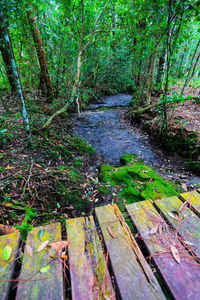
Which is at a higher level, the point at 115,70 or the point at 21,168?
the point at 115,70

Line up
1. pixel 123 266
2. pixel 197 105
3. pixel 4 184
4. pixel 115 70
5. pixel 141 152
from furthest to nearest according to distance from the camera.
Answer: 1. pixel 115 70
2. pixel 197 105
3. pixel 141 152
4. pixel 4 184
5. pixel 123 266

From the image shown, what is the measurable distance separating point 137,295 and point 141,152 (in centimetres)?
471

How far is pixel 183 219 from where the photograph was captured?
4.58 ft

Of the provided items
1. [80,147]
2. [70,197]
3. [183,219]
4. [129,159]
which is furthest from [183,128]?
[70,197]

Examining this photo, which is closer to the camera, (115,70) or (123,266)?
(123,266)

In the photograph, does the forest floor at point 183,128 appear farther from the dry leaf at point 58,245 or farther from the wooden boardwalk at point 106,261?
the dry leaf at point 58,245

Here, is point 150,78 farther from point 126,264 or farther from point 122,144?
point 126,264

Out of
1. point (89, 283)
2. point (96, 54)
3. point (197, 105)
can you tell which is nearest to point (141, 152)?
point (197, 105)

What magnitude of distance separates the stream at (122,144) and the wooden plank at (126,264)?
117 inches

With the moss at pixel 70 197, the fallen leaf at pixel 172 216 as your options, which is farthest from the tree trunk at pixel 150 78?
the fallen leaf at pixel 172 216

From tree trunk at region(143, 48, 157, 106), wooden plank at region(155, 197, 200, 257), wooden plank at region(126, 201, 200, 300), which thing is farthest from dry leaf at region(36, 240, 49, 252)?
tree trunk at region(143, 48, 157, 106)

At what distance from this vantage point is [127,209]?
1487mm

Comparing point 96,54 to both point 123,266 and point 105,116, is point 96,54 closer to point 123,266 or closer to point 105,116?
point 105,116

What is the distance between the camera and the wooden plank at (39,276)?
847 millimetres
